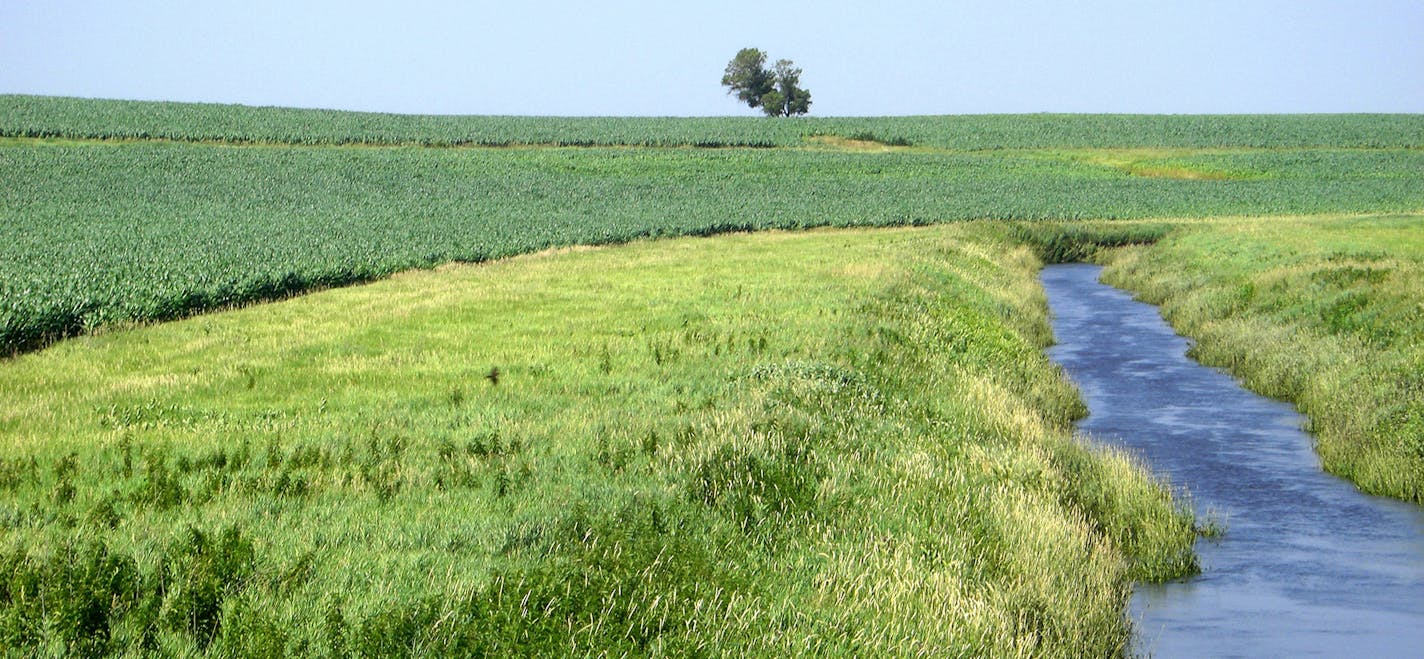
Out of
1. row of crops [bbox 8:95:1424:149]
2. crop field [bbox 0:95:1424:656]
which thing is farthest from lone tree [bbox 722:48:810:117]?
crop field [bbox 0:95:1424:656]

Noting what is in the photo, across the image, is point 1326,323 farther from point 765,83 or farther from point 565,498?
point 765,83

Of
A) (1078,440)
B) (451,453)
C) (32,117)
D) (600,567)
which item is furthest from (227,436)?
(32,117)

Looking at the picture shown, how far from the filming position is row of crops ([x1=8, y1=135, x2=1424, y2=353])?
29.3 meters

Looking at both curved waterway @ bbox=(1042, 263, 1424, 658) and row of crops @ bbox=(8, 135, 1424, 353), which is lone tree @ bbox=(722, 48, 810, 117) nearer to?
row of crops @ bbox=(8, 135, 1424, 353)

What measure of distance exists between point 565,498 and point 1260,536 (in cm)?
784

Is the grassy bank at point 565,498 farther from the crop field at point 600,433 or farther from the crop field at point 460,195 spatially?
the crop field at point 460,195

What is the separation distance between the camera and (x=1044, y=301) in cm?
3538

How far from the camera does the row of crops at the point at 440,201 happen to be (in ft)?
96.2

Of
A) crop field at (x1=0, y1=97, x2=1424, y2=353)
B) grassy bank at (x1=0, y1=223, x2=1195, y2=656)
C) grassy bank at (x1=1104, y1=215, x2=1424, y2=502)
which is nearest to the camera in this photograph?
grassy bank at (x1=0, y1=223, x2=1195, y2=656)

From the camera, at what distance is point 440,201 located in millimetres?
62812

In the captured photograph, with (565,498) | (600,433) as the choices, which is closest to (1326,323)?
(600,433)

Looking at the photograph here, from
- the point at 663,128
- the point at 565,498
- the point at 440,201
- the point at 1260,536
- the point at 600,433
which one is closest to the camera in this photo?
the point at 565,498

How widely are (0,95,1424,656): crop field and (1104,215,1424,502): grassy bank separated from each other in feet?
0.36

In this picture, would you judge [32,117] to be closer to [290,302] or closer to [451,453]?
[290,302]
